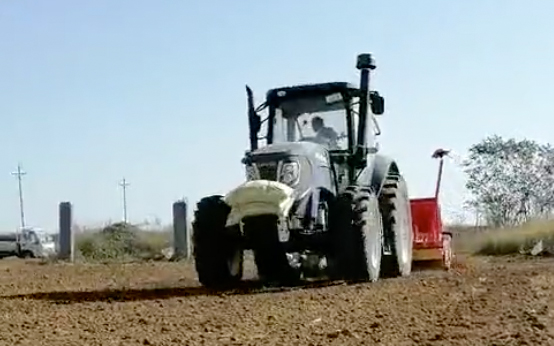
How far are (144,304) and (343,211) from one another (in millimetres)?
3292

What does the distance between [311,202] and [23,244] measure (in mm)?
27502

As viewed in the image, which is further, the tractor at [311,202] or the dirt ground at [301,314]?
the tractor at [311,202]

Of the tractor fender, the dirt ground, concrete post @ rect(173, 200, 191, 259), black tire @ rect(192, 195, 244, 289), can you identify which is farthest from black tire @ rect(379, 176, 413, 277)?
concrete post @ rect(173, 200, 191, 259)

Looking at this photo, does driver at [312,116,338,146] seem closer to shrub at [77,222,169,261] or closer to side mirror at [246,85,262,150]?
side mirror at [246,85,262,150]

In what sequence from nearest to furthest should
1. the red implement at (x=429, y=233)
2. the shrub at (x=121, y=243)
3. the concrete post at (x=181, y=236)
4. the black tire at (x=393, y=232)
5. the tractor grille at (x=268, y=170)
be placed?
the tractor grille at (x=268, y=170) → the black tire at (x=393, y=232) → the red implement at (x=429, y=233) → the concrete post at (x=181, y=236) → the shrub at (x=121, y=243)

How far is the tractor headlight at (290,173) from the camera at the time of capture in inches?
588

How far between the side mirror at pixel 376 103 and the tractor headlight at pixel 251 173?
91.7 inches

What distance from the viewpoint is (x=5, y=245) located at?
4069cm

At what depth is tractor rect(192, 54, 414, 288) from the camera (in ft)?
48.2

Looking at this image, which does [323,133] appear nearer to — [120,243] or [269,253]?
[269,253]

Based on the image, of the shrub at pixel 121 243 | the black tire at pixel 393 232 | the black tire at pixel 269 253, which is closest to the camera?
the black tire at pixel 269 253

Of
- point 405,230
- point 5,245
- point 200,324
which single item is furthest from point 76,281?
point 5,245

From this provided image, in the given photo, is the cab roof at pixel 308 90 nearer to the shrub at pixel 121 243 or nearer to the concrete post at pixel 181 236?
the concrete post at pixel 181 236

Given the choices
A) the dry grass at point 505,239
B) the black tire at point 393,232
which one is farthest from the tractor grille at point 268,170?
the dry grass at point 505,239
